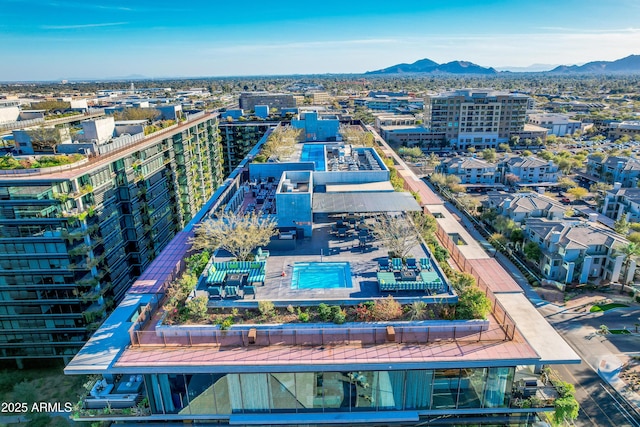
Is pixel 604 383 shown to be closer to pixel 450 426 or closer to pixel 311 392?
pixel 450 426

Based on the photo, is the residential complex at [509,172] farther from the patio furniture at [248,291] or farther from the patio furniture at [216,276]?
the patio furniture at [248,291]

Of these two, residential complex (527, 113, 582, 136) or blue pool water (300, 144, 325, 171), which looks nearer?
blue pool water (300, 144, 325, 171)

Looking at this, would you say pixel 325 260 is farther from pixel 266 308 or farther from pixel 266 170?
pixel 266 170

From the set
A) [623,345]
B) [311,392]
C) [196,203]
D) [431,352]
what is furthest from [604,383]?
[196,203]

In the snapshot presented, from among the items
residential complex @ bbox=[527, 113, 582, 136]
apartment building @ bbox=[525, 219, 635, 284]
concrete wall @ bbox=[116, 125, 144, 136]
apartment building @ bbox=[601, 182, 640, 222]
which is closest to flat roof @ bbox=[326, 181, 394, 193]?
apartment building @ bbox=[525, 219, 635, 284]

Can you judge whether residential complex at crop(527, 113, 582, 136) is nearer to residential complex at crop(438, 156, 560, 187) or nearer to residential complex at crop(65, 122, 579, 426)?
residential complex at crop(438, 156, 560, 187)

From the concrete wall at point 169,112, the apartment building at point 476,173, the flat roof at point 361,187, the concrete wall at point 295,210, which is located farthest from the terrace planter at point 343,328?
the apartment building at point 476,173

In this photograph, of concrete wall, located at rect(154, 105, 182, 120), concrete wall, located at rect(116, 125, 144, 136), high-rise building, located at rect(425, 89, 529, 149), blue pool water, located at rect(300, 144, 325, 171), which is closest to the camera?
blue pool water, located at rect(300, 144, 325, 171)
